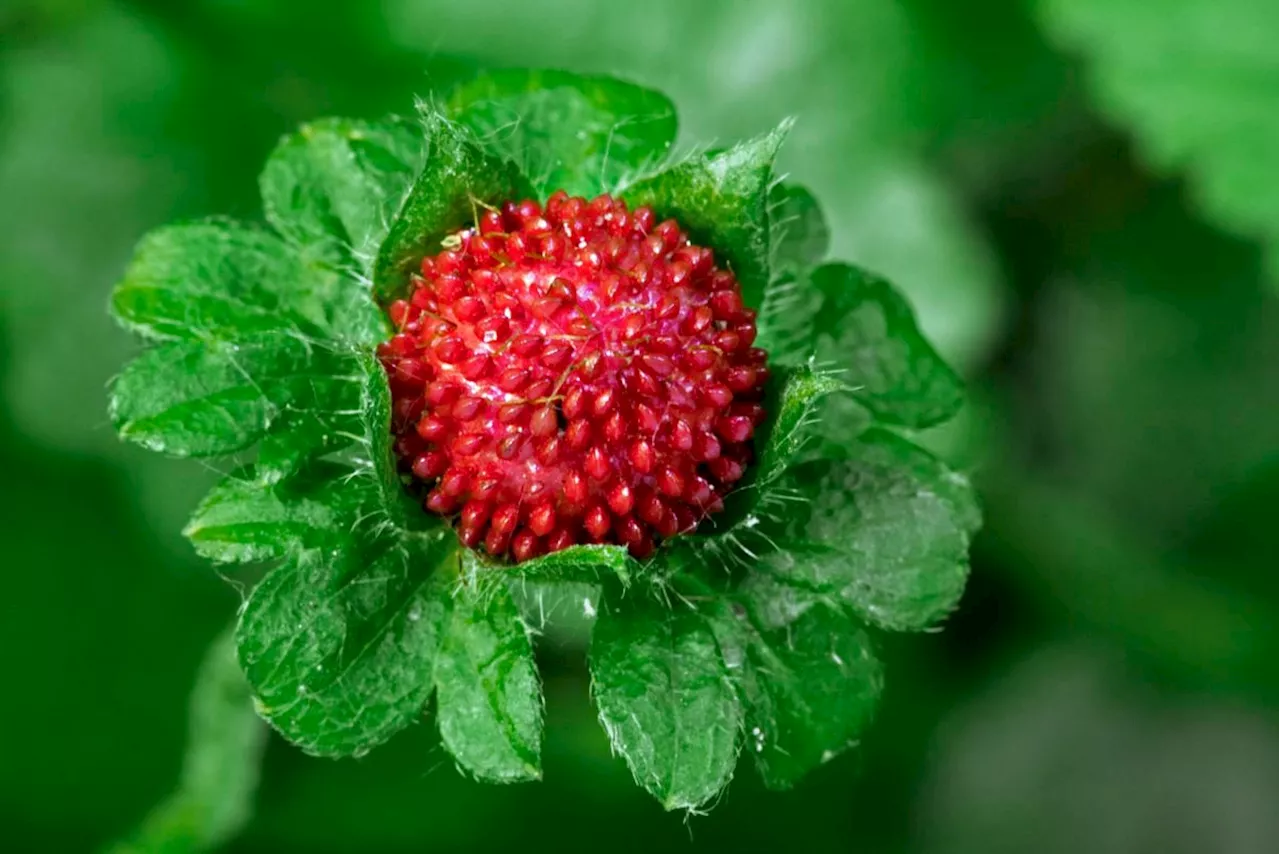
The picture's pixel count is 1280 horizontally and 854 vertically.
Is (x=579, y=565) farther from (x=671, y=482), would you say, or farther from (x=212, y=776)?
(x=212, y=776)

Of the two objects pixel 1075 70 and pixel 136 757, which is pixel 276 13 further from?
pixel 1075 70

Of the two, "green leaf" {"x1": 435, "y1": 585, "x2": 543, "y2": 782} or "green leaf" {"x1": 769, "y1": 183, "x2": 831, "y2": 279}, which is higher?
"green leaf" {"x1": 769, "y1": 183, "x2": 831, "y2": 279}

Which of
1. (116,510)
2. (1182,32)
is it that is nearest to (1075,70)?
(1182,32)

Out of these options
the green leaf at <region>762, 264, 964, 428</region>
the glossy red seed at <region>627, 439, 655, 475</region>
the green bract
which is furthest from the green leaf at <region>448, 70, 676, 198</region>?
the glossy red seed at <region>627, 439, 655, 475</region>

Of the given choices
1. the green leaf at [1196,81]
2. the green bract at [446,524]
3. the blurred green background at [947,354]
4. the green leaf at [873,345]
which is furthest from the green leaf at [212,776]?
the green leaf at [1196,81]

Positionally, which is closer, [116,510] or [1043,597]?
[116,510]

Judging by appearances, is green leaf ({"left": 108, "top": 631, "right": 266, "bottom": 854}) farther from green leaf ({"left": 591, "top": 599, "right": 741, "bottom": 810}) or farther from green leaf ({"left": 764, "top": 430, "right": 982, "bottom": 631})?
green leaf ({"left": 764, "top": 430, "right": 982, "bottom": 631})
